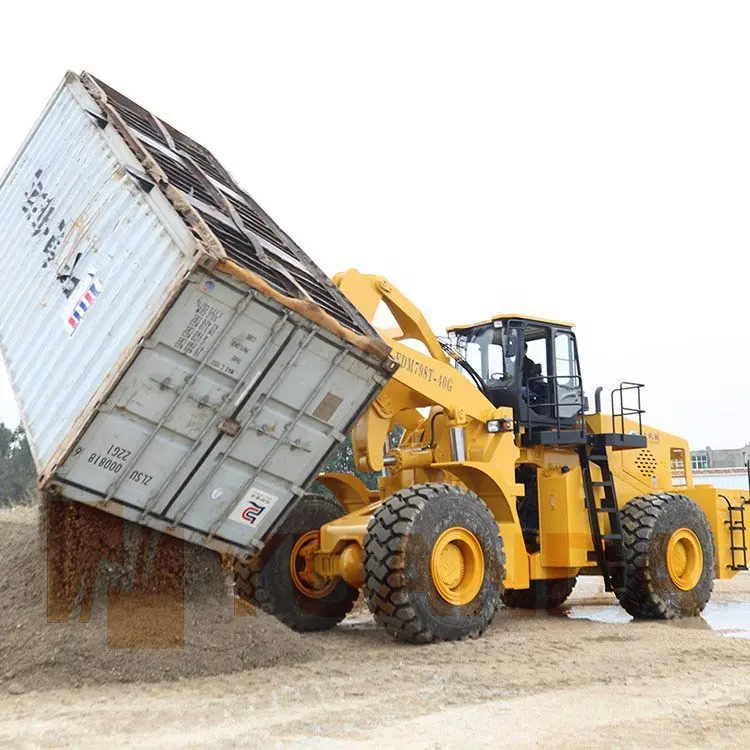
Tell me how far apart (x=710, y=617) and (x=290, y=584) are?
528 cm

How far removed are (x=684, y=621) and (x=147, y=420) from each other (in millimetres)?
6956

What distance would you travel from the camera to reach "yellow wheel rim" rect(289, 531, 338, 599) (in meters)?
10.0

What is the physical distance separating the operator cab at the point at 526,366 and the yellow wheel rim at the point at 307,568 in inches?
103

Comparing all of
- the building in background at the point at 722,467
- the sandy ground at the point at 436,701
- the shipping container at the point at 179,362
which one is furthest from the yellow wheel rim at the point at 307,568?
the building in background at the point at 722,467

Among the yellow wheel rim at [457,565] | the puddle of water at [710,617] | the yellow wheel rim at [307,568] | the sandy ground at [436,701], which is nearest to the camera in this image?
the sandy ground at [436,701]

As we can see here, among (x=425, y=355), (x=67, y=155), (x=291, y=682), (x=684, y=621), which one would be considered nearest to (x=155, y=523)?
(x=291, y=682)

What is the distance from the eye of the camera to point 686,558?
11523 mm

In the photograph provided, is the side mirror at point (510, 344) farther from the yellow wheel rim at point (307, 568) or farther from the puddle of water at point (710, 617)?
the puddle of water at point (710, 617)

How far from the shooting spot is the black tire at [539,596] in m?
12.8

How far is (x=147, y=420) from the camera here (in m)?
7.12

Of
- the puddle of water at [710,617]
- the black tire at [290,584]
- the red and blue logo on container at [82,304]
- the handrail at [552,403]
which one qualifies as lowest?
the black tire at [290,584]

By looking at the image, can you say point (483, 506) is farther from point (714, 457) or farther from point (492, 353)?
point (714, 457)

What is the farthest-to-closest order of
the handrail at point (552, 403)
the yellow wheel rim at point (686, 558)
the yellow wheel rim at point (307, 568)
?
the yellow wheel rim at point (686, 558)
the handrail at point (552, 403)
the yellow wheel rim at point (307, 568)

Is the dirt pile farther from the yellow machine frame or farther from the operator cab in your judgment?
the operator cab
